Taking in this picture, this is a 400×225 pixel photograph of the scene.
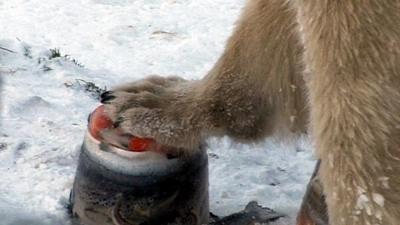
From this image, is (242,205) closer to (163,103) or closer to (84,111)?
(163,103)

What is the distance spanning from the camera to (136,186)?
293 cm

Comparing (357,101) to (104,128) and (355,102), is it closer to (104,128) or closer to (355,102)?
(355,102)

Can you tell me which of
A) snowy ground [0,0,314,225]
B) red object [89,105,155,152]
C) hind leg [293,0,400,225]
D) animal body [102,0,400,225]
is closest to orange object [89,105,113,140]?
red object [89,105,155,152]

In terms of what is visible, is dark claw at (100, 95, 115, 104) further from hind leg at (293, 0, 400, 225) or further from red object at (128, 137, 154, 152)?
hind leg at (293, 0, 400, 225)

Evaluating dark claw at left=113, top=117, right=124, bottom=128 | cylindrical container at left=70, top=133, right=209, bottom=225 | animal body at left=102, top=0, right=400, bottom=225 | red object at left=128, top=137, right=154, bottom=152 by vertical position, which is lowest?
cylindrical container at left=70, top=133, right=209, bottom=225

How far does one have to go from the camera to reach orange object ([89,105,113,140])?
9.70ft

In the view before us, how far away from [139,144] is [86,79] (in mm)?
1288

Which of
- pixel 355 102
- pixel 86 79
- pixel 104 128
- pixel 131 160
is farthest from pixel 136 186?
pixel 86 79

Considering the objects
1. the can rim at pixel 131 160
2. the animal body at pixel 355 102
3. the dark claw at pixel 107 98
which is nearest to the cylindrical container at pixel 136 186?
the can rim at pixel 131 160

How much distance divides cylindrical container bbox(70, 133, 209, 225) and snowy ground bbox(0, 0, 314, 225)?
14cm

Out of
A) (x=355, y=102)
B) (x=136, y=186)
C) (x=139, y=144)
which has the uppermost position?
(x=355, y=102)

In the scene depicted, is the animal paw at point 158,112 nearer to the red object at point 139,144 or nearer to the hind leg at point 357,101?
the red object at point 139,144

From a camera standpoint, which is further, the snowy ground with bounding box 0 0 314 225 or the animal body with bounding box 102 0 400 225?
the snowy ground with bounding box 0 0 314 225

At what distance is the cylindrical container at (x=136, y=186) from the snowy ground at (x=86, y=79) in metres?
0.14
